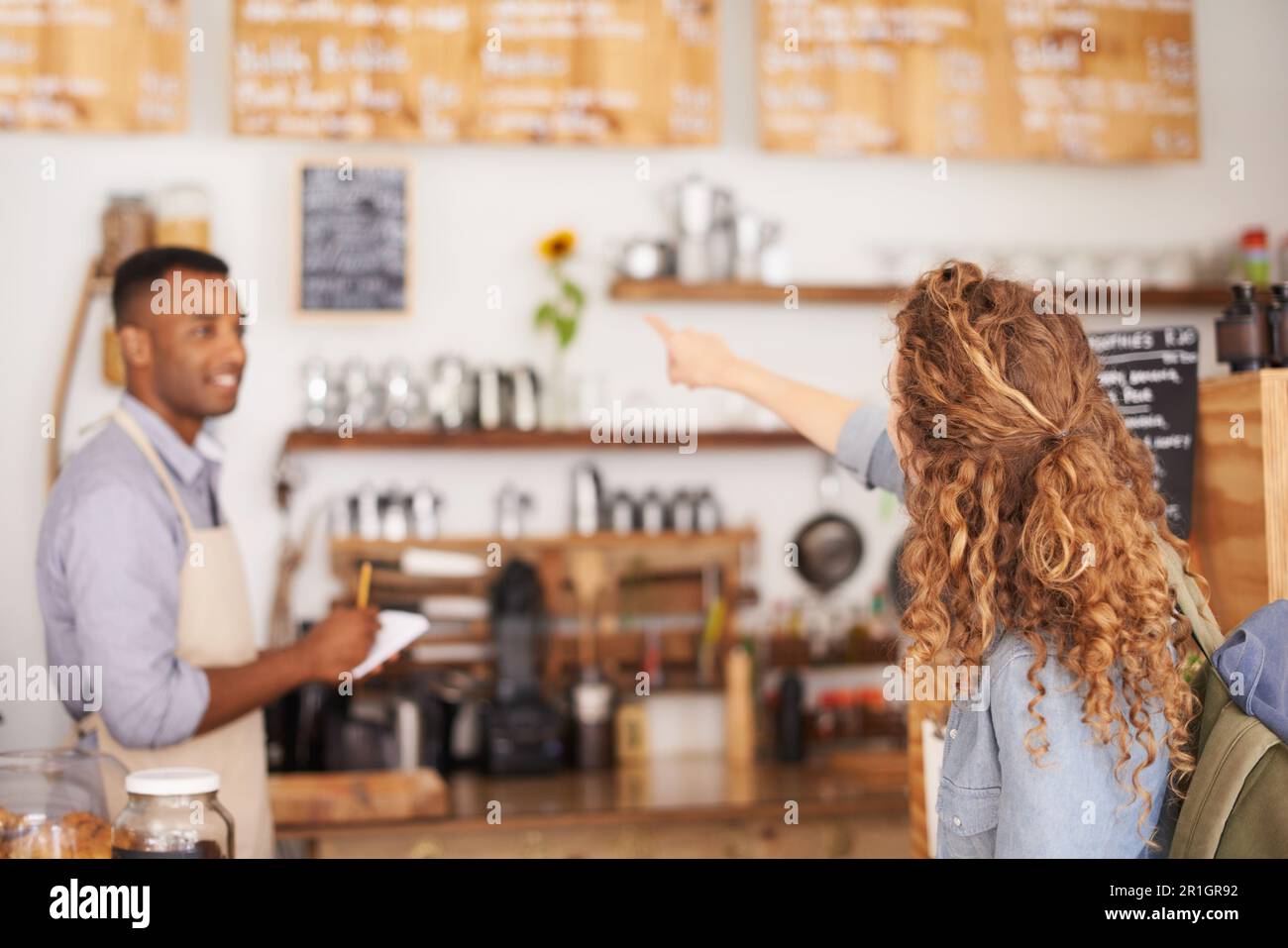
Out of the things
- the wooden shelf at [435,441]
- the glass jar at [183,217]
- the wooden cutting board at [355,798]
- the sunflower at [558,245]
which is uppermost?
the glass jar at [183,217]

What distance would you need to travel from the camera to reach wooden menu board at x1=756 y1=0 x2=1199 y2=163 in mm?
3836

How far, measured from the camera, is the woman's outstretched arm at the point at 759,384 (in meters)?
2.15

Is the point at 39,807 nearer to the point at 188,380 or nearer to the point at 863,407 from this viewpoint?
the point at 188,380

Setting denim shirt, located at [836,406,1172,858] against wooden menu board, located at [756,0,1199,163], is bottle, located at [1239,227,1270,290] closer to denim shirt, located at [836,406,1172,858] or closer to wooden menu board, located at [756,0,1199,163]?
wooden menu board, located at [756,0,1199,163]

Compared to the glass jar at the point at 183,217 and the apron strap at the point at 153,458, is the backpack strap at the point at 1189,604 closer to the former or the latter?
the apron strap at the point at 153,458

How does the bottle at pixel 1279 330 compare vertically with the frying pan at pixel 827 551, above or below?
above

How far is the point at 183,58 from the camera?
3.65m

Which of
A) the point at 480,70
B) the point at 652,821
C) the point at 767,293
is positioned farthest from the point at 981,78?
the point at 652,821

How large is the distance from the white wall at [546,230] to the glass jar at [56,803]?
6.86 ft

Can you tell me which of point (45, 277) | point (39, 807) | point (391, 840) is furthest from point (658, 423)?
point (39, 807)

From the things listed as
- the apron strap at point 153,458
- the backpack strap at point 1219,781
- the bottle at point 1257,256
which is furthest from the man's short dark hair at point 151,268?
the bottle at point 1257,256

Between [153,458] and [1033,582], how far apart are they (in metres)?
1.63

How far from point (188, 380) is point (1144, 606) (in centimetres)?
175

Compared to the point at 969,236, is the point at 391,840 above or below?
below
